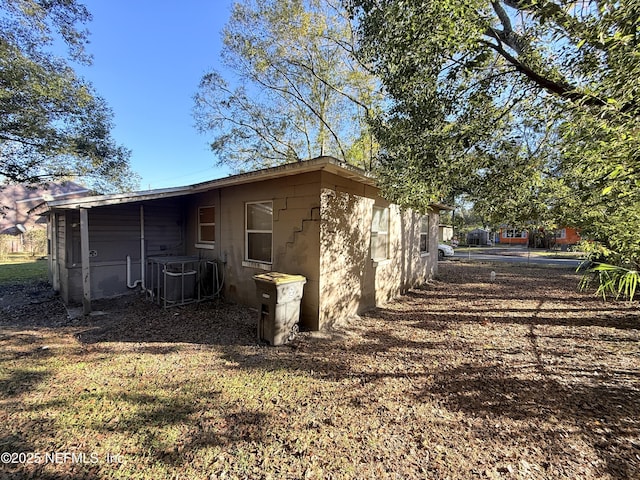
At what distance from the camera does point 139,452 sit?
2.28 meters

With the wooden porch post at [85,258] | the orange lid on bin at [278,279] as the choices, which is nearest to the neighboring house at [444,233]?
the orange lid on bin at [278,279]

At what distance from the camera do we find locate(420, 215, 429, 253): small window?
9.87 metres

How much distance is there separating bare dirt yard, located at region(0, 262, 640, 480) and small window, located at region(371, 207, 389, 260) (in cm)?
198

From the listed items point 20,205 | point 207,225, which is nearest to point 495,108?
point 207,225

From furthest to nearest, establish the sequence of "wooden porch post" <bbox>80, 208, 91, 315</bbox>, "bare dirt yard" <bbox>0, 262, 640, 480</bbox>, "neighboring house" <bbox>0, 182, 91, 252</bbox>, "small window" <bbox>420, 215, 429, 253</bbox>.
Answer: "neighboring house" <bbox>0, 182, 91, 252</bbox>
"small window" <bbox>420, 215, 429, 253</bbox>
"wooden porch post" <bbox>80, 208, 91, 315</bbox>
"bare dirt yard" <bbox>0, 262, 640, 480</bbox>

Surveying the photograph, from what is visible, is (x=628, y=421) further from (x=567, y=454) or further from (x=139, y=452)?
(x=139, y=452)

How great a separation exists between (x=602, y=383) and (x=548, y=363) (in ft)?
1.97

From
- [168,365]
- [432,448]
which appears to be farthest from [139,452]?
[432,448]

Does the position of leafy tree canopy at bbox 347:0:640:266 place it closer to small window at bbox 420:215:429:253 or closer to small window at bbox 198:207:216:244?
small window at bbox 420:215:429:253

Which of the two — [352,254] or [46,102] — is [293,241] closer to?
[352,254]

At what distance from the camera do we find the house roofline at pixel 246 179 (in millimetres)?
4621

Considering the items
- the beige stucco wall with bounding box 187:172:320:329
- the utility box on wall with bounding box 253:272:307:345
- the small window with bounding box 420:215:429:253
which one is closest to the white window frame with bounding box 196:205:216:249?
the beige stucco wall with bounding box 187:172:320:329

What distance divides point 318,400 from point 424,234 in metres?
8.35

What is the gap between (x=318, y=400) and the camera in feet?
10.0
